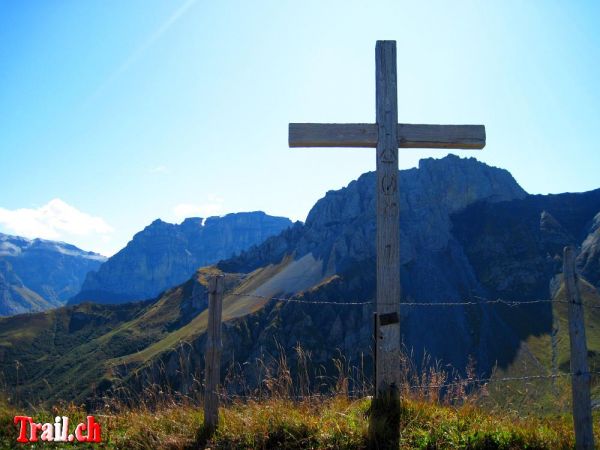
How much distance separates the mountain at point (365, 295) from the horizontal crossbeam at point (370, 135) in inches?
3567

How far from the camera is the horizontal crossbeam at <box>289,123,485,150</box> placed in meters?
6.23

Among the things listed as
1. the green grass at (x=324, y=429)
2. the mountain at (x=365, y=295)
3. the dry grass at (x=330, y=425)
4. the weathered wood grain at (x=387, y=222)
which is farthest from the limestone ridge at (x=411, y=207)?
the green grass at (x=324, y=429)

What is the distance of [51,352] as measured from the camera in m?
161

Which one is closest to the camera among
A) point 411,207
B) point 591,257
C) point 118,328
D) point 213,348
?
point 213,348

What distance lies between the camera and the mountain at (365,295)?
114 meters

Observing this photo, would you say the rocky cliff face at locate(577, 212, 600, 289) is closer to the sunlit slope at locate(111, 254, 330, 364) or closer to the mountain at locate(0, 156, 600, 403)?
the mountain at locate(0, 156, 600, 403)

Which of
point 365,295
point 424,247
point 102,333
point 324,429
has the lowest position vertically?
point 102,333

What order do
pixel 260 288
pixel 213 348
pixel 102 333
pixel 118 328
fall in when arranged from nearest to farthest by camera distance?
1. pixel 213 348
2. pixel 260 288
3. pixel 102 333
4. pixel 118 328

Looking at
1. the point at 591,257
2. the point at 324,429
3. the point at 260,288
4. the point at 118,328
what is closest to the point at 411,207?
the point at 591,257

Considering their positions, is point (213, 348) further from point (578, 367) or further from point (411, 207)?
point (411, 207)

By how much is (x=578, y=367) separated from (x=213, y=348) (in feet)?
14.2

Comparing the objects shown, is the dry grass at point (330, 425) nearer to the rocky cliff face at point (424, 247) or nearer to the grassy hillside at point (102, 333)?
the rocky cliff face at point (424, 247)

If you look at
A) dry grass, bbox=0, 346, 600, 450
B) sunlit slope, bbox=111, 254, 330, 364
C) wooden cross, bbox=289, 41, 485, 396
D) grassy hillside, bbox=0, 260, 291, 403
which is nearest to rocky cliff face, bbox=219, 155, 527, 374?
sunlit slope, bbox=111, 254, 330, 364

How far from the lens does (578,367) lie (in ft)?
17.4
